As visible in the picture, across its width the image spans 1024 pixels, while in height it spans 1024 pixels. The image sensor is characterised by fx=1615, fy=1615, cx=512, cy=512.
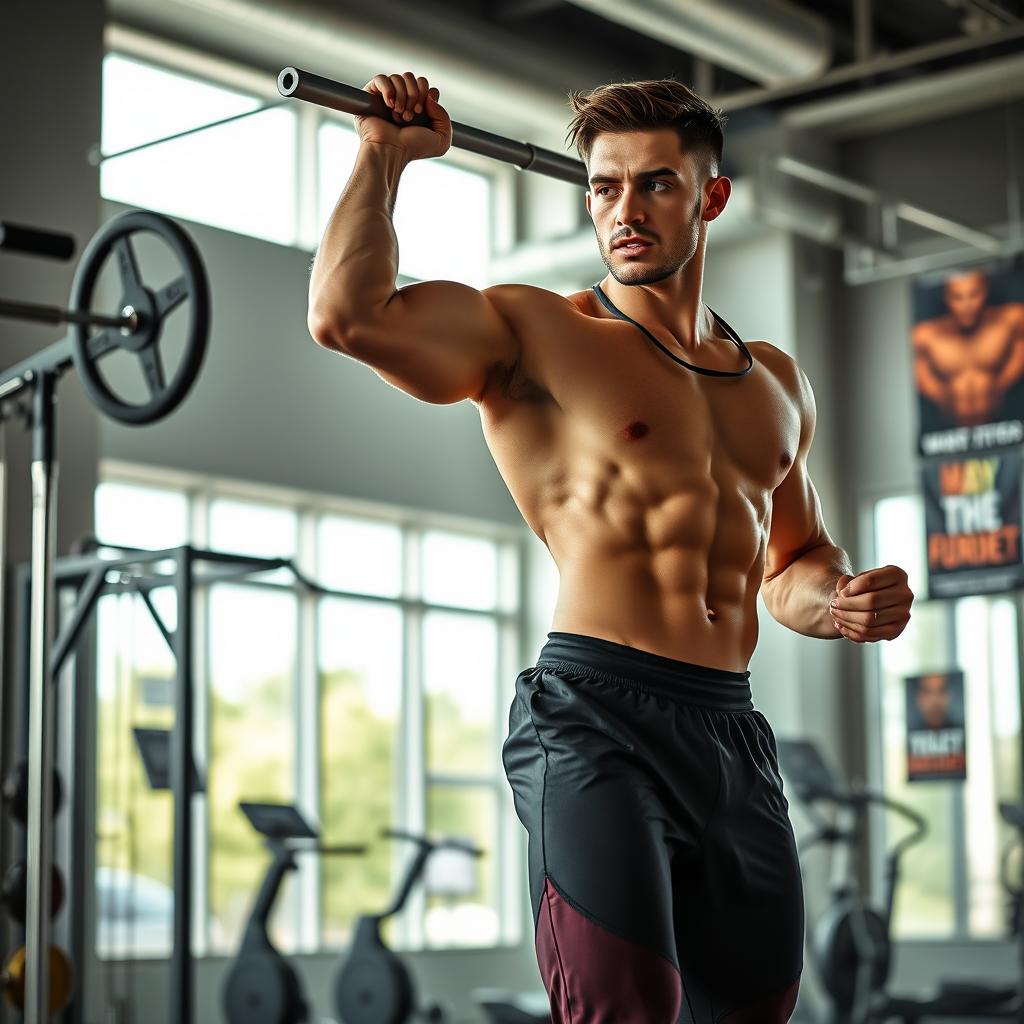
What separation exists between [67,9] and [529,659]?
17.1ft

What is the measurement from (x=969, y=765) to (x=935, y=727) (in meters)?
1.49

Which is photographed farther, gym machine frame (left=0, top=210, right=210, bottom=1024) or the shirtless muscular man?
gym machine frame (left=0, top=210, right=210, bottom=1024)

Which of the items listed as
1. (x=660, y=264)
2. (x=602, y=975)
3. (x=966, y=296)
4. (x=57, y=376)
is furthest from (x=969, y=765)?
(x=602, y=975)

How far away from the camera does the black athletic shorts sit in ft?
6.14

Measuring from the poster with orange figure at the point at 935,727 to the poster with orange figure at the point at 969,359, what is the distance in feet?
4.10

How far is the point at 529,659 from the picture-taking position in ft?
34.3

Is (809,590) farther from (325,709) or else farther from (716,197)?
(325,709)

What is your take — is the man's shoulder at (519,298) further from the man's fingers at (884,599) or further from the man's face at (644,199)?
the man's fingers at (884,599)

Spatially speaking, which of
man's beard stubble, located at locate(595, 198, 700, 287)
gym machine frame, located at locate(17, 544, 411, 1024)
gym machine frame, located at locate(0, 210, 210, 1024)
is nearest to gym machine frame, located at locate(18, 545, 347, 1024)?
gym machine frame, located at locate(17, 544, 411, 1024)

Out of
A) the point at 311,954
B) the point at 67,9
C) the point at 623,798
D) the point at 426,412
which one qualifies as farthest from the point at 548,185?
the point at 623,798

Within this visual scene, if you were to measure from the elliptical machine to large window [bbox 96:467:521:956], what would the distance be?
101 cm

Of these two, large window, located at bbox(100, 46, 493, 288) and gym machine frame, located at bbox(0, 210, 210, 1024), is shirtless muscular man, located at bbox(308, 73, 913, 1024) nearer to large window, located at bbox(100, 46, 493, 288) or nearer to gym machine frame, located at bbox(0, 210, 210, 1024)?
gym machine frame, located at bbox(0, 210, 210, 1024)

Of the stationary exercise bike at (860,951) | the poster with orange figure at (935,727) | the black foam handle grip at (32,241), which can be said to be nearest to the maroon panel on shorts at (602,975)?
the black foam handle grip at (32,241)

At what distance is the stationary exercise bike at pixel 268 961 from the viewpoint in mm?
6470
